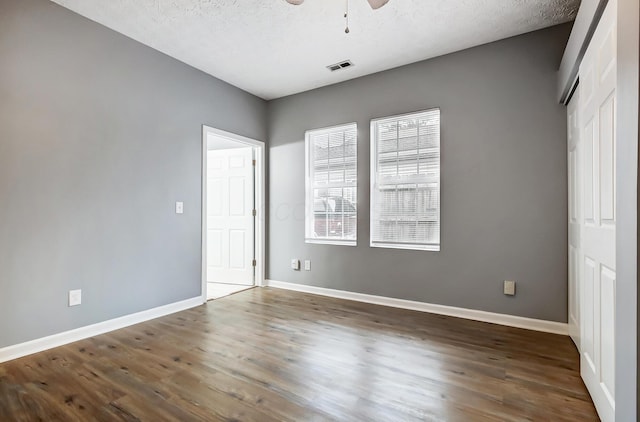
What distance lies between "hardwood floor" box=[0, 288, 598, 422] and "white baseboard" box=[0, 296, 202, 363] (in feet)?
0.32

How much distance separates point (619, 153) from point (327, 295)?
10.7ft

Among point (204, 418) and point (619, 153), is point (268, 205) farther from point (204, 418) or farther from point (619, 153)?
point (619, 153)

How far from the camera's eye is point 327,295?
4043 mm

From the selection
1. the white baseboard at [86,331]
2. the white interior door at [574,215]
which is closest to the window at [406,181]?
the white interior door at [574,215]

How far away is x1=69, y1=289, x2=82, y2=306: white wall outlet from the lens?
8.56 ft

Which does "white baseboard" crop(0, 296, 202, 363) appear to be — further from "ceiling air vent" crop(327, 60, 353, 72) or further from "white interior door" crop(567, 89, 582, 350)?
"white interior door" crop(567, 89, 582, 350)

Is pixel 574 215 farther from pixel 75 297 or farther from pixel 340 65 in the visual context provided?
pixel 75 297

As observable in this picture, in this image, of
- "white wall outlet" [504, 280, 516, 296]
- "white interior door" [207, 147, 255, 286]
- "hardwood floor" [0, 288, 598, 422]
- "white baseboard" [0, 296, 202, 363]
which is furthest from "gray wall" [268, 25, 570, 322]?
"white baseboard" [0, 296, 202, 363]

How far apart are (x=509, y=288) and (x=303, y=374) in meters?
2.12

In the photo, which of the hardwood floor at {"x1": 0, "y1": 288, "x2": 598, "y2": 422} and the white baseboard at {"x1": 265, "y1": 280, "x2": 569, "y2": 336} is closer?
the hardwood floor at {"x1": 0, "y1": 288, "x2": 598, "y2": 422}

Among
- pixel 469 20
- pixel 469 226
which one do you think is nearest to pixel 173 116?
pixel 469 20

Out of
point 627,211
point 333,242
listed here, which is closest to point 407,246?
point 333,242

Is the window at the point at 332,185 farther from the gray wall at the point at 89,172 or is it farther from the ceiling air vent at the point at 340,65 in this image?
the gray wall at the point at 89,172

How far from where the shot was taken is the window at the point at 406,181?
3.39 m
